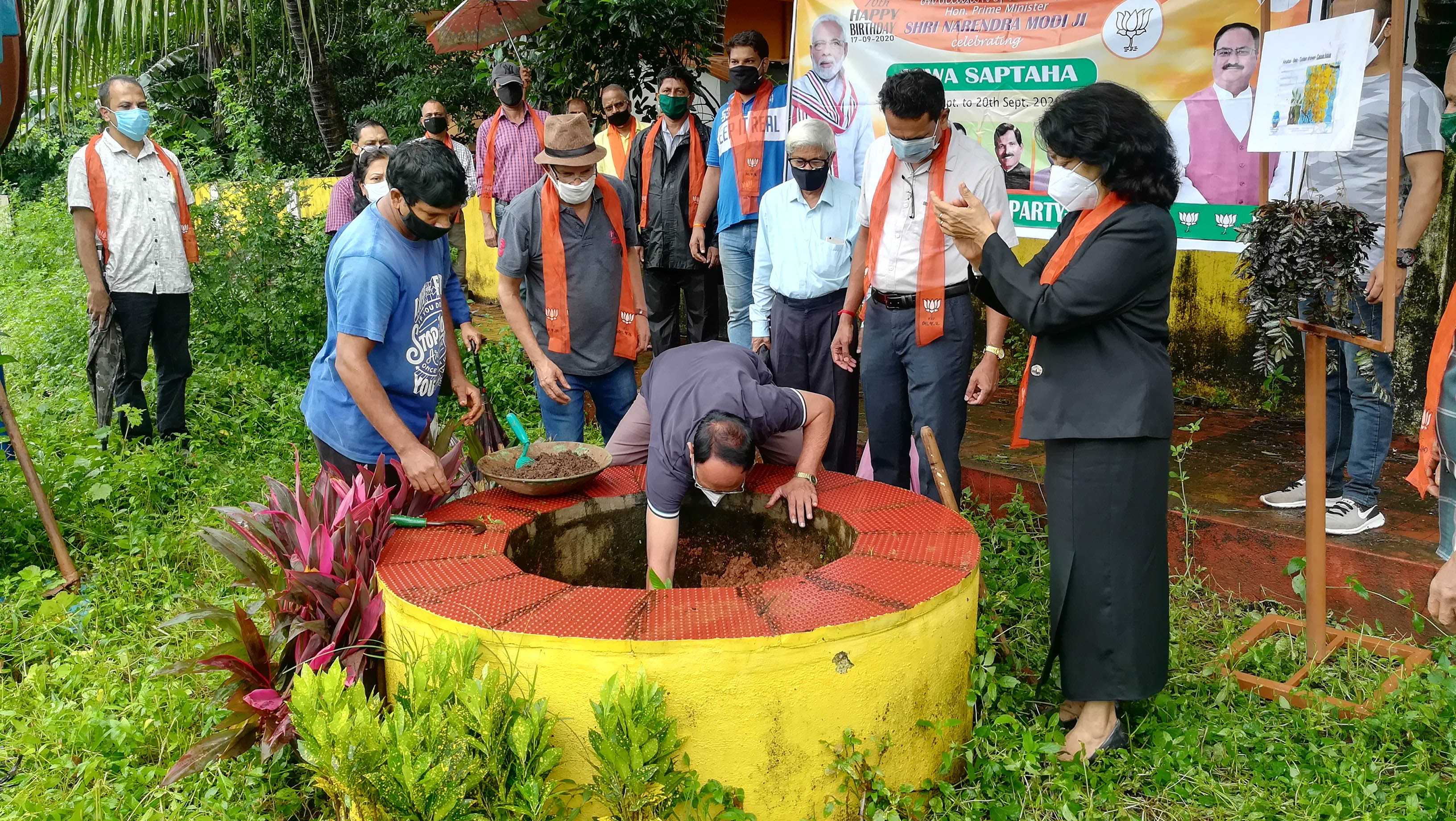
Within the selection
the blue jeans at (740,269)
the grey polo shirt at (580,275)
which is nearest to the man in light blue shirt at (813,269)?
the grey polo shirt at (580,275)

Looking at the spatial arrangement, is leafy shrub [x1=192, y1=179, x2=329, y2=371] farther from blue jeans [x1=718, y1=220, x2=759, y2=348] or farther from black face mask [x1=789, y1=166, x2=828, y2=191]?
black face mask [x1=789, y1=166, x2=828, y2=191]

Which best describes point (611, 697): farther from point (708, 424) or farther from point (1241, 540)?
point (1241, 540)

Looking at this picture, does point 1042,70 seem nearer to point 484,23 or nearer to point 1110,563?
point 1110,563

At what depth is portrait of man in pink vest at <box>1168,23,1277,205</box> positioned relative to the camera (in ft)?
13.8

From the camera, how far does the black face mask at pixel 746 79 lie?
18.9 feet

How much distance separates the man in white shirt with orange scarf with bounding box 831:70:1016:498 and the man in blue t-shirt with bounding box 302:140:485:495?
168cm

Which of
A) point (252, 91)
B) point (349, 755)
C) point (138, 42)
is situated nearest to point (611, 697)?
point (349, 755)

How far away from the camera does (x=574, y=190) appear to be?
4355mm

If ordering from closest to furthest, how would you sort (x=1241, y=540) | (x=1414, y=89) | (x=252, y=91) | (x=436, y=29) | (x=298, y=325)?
(x=1414, y=89) → (x=1241, y=540) → (x=298, y=325) → (x=436, y=29) → (x=252, y=91)

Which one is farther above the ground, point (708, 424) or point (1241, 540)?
point (708, 424)

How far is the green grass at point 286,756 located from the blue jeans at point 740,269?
5.85ft


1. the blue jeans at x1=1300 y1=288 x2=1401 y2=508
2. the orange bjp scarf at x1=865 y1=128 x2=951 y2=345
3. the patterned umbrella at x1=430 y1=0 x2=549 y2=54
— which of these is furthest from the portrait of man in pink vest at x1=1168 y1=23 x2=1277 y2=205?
the patterned umbrella at x1=430 y1=0 x2=549 y2=54

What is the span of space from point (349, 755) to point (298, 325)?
226 inches

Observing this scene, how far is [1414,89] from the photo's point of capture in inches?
150
